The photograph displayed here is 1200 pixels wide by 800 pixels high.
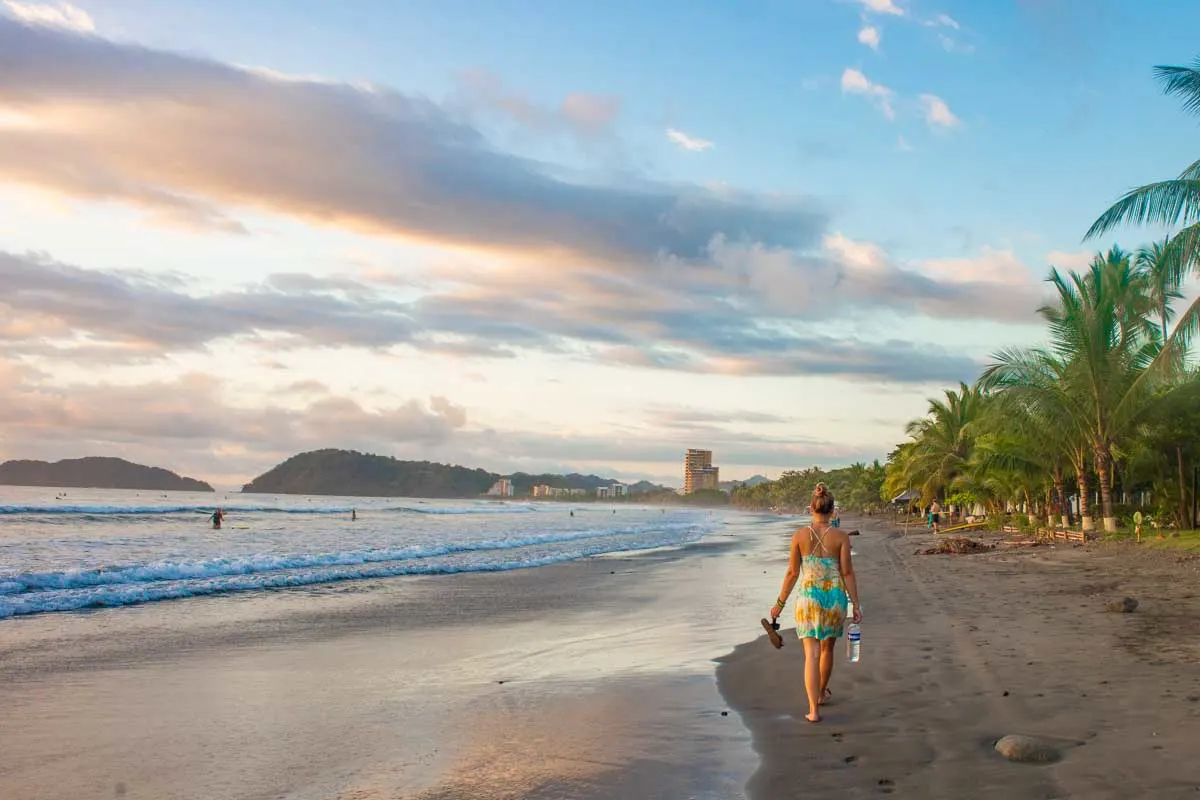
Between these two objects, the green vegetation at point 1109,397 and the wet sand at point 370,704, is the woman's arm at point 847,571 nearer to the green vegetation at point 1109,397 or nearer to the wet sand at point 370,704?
the wet sand at point 370,704

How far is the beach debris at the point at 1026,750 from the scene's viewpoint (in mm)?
5195

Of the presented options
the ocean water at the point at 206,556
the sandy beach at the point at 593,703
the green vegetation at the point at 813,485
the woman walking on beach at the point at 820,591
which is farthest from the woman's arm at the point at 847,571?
the green vegetation at the point at 813,485

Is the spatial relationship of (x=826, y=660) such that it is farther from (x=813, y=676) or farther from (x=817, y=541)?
(x=817, y=541)

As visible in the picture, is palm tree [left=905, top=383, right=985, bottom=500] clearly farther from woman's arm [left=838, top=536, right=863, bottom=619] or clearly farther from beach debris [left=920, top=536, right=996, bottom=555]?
woman's arm [left=838, top=536, right=863, bottom=619]

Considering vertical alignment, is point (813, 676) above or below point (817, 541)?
below

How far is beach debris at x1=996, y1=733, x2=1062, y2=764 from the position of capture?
5.20 meters

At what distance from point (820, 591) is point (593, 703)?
2212 mm

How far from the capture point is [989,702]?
6648 mm

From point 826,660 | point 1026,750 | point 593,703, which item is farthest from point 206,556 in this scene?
point 1026,750

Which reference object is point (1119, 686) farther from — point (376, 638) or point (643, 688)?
point (376, 638)

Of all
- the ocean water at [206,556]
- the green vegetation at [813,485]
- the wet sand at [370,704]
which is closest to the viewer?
the wet sand at [370,704]

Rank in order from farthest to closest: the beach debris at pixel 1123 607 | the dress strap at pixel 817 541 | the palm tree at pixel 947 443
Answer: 1. the palm tree at pixel 947 443
2. the beach debris at pixel 1123 607
3. the dress strap at pixel 817 541

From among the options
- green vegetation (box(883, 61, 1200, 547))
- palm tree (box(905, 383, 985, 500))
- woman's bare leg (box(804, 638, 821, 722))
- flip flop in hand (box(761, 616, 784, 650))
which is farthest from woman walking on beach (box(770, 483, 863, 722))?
palm tree (box(905, 383, 985, 500))

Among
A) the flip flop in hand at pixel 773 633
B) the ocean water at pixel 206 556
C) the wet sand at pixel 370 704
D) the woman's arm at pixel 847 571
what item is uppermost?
the woman's arm at pixel 847 571
